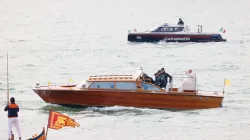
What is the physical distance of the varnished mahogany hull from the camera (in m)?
32.0

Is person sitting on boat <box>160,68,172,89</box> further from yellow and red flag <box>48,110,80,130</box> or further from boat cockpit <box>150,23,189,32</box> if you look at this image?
boat cockpit <box>150,23,189,32</box>

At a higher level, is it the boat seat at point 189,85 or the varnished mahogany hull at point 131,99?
the boat seat at point 189,85

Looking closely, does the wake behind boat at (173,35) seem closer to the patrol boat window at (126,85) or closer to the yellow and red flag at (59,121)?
the patrol boat window at (126,85)

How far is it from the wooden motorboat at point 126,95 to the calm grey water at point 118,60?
379mm

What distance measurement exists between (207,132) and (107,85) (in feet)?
15.5

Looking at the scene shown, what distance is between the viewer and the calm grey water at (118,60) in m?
30.5

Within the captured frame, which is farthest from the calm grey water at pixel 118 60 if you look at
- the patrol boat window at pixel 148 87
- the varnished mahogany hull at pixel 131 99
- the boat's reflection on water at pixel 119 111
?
the patrol boat window at pixel 148 87

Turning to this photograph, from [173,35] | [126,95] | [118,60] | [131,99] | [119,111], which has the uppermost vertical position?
[173,35]

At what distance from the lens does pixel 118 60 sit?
5081 centimetres

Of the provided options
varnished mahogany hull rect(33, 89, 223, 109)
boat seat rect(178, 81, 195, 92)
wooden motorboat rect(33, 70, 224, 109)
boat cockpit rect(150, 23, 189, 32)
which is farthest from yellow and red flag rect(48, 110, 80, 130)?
boat cockpit rect(150, 23, 189, 32)

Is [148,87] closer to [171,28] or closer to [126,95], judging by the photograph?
[126,95]

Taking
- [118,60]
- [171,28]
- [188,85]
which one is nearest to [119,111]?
[188,85]

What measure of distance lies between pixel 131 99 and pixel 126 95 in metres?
0.29

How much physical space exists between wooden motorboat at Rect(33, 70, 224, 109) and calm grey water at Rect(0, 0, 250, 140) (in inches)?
14.9
